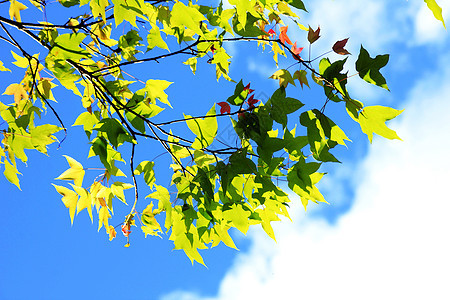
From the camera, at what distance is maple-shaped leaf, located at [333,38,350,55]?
1.09 meters

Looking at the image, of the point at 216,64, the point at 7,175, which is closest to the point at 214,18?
the point at 216,64

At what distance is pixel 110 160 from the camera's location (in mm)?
1183

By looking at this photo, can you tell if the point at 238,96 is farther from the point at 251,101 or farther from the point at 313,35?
the point at 313,35

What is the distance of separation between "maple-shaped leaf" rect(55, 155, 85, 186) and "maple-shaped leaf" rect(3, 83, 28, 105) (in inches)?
29.4

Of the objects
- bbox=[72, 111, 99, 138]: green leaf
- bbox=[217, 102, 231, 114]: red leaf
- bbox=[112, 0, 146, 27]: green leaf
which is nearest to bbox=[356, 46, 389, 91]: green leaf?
bbox=[217, 102, 231, 114]: red leaf

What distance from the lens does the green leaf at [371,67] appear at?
931mm

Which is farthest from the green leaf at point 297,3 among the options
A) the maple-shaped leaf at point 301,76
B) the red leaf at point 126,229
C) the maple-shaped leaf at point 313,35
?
the red leaf at point 126,229

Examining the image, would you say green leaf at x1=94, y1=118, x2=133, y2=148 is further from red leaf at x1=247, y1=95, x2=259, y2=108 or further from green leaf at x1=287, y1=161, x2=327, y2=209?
green leaf at x1=287, y1=161, x2=327, y2=209

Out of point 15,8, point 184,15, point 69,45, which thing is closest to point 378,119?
point 184,15

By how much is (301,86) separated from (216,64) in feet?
2.13

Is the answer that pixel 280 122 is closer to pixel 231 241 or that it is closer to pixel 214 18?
pixel 231 241

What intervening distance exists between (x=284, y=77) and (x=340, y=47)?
265mm

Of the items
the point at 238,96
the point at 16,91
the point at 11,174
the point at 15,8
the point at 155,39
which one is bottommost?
the point at 238,96

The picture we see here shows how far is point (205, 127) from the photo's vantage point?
1135 millimetres
